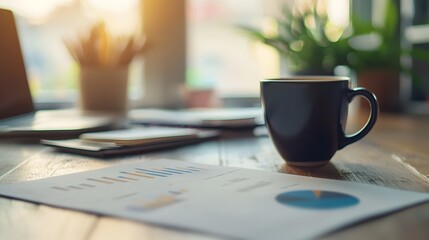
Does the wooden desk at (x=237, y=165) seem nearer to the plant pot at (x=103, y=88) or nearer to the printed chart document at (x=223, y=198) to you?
the printed chart document at (x=223, y=198)

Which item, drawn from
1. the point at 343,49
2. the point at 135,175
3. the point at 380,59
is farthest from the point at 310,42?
the point at 135,175

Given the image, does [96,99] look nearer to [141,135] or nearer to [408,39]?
[141,135]

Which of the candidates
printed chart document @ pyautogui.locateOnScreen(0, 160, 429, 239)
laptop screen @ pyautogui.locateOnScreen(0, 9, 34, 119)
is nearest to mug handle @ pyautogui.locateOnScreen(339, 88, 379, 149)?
printed chart document @ pyautogui.locateOnScreen(0, 160, 429, 239)

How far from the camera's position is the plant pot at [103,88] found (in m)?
1.33

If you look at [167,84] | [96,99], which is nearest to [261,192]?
[96,99]

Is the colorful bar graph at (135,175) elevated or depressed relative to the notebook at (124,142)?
elevated

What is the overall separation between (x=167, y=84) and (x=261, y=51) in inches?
15.4

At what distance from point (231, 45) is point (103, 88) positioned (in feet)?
2.49

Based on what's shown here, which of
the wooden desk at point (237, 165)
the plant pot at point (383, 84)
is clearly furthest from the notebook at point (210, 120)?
the plant pot at point (383, 84)

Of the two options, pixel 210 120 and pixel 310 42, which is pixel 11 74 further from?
pixel 310 42

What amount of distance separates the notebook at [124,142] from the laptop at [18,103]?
5.0 inches

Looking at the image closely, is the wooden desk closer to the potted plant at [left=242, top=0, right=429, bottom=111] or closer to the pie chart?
the pie chart

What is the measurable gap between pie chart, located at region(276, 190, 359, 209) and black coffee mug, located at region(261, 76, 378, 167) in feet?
0.55

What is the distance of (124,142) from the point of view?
837 millimetres
